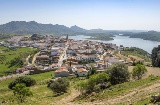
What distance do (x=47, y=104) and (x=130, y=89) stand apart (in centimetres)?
1064

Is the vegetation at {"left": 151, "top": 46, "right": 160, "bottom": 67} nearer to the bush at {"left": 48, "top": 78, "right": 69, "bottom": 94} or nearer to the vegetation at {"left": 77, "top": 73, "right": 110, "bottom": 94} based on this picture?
the vegetation at {"left": 77, "top": 73, "right": 110, "bottom": 94}

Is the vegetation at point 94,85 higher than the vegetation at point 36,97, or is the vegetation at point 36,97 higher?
the vegetation at point 94,85

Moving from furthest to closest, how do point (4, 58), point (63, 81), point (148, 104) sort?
1. point (4, 58)
2. point (63, 81)
3. point (148, 104)

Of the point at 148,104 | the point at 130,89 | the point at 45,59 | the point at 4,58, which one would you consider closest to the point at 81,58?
the point at 45,59

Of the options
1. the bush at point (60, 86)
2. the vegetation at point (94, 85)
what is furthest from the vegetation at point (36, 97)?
the vegetation at point (94, 85)

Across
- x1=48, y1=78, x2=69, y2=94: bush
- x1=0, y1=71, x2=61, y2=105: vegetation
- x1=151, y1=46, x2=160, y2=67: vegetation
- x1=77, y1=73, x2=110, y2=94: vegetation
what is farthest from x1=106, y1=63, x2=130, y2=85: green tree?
x1=151, y1=46, x2=160, y2=67: vegetation

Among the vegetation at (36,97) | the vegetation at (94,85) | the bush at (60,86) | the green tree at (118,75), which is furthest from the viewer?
the bush at (60,86)

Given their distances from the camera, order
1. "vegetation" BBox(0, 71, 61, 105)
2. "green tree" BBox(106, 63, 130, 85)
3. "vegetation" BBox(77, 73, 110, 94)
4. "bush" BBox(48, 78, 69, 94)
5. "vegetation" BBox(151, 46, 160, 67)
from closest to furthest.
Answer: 1. "vegetation" BBox(0, 71, 61, 105)
2. "vegetation" BBox(77, 73, 110, 94)
3. "green tree" BBox(106, 63, 130, 85)
4. "bush" BBox(48, 78, 69, 94)
5. "vegetation" BBox(151, 46, 160, 67)

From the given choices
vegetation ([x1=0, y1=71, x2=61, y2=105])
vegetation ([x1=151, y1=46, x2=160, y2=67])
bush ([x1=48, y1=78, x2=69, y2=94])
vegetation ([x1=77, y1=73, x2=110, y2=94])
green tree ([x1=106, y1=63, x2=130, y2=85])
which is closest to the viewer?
vegetation ([x1=0, y1=71, x2=61, y2=105])

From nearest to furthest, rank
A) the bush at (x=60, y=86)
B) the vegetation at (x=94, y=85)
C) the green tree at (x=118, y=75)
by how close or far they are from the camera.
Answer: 1. the vegetation at (x=94, y=85)
2. the green tree at (x=118, y=75)
3. the bush at (x=60, y=86)

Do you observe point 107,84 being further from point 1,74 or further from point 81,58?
point 81,58

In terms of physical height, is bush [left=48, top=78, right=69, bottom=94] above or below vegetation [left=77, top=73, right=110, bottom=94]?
below

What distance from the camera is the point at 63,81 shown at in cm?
4103

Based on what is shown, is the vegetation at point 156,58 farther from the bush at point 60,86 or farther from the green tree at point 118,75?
the bush at point 60,86
